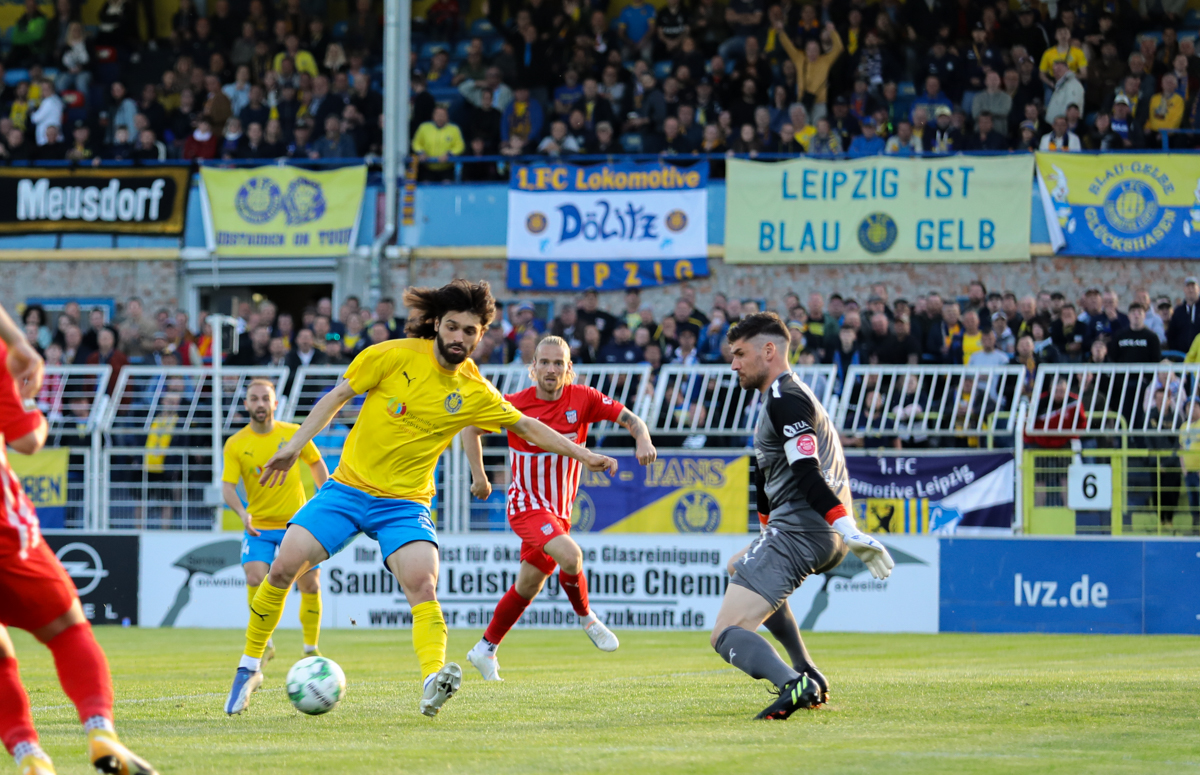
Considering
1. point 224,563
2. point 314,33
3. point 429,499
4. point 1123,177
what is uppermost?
point 314,33

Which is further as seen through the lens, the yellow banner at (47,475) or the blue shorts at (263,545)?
the yellow banner at (47,475)

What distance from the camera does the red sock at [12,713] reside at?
531cm

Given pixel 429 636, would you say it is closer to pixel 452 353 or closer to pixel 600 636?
pixel 452 353

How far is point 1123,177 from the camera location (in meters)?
21.5

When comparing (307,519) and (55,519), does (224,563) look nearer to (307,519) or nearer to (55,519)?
(55,519)

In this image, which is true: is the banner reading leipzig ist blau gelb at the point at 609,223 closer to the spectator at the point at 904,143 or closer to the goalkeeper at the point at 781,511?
the spectator at the point at 904,143

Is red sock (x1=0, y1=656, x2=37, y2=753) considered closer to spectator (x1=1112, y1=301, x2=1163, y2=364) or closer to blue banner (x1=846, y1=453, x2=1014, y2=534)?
blue banner (x1=846, y1=453, x2=1014, y2=534)

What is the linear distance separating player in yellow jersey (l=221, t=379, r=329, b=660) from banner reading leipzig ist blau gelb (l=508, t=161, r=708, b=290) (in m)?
11.2

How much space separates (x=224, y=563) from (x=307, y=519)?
34.9ft

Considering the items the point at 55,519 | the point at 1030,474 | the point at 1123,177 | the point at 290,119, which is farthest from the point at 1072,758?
the point at 290,119

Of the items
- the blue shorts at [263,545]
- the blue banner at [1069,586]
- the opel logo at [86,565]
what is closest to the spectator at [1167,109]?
the blue banner at [1069,586]

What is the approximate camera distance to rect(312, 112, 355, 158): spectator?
24.7 m

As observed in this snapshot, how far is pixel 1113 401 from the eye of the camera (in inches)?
653

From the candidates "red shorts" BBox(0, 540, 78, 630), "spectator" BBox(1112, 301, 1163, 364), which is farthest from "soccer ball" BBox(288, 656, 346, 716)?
"spectator" BBox(1112, 301, 1163, 364)
